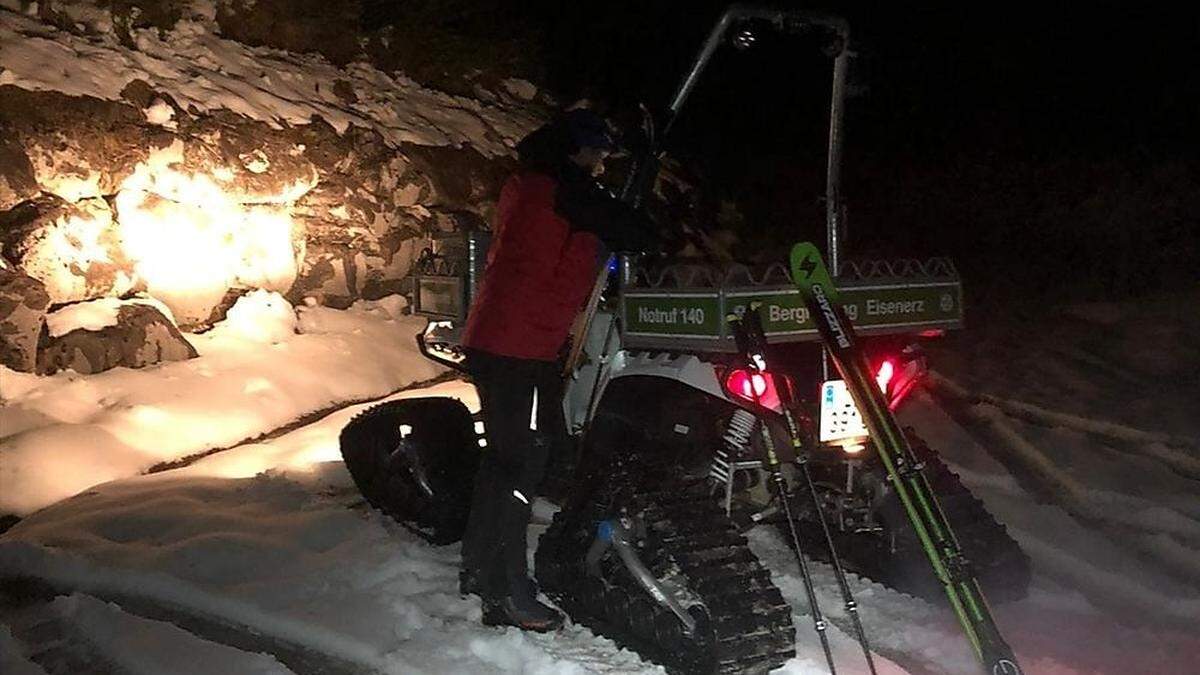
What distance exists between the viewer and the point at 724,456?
4.18 metres

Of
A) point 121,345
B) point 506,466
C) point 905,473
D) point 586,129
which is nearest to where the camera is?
point 905,473

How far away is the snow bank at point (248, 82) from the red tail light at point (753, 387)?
676cm

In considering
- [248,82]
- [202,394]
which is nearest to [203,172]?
[248,82]

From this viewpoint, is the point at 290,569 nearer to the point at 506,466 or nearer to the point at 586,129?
the point at 506,466

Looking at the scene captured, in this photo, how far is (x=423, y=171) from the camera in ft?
35.7

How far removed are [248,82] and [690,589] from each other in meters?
8.25

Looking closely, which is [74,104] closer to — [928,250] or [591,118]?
[591,118]

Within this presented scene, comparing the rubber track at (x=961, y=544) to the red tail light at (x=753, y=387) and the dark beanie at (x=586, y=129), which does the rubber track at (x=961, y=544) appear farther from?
the dark beanie at (x=586, y=129)

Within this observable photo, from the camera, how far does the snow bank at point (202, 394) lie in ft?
20.2

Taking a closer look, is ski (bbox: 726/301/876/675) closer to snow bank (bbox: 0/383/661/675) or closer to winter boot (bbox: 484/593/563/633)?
snow bank (bbox: 0/383/661/675)

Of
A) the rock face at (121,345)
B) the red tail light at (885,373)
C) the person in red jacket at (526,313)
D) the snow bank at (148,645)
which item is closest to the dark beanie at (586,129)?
the person in red jacket at (526,313)

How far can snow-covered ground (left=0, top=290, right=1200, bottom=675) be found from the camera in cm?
381

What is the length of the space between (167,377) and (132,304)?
2.39ft

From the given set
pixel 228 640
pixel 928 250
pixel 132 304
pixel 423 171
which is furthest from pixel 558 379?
pixel 928 250
